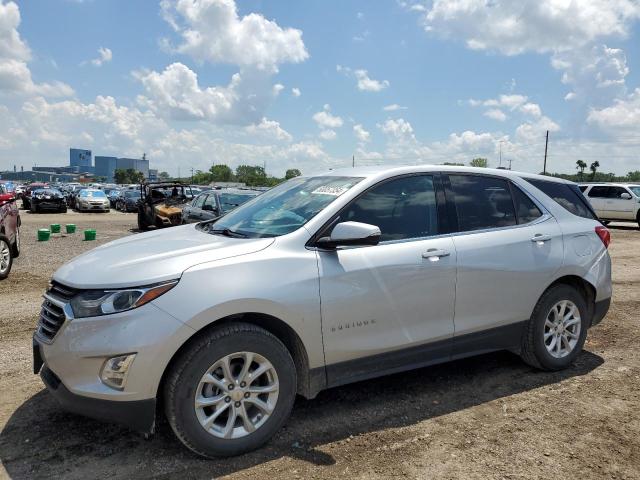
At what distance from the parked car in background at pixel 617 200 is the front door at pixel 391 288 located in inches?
783

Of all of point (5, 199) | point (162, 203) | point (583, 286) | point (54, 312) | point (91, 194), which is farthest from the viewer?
point (91, 194)

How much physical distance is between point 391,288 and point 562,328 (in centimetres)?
198

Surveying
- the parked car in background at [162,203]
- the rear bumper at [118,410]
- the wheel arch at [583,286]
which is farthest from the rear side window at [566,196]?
the parked car in background at [162,203]

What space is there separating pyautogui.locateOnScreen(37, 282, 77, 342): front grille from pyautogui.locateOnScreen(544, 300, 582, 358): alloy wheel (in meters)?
3.71

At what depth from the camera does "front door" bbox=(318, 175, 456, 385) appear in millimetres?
3408

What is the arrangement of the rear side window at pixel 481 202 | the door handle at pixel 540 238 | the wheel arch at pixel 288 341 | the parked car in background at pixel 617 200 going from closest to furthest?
the wheel arch at pixel 288 341
the rear side window at pixel 481 202
the door handle at pixel 540 238
the parked car in background at pixel 617 200

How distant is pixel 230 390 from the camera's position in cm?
309

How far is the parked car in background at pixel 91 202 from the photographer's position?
32.6 meters

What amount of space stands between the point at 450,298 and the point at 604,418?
137 cm

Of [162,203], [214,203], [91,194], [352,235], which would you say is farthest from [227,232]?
[91,194]

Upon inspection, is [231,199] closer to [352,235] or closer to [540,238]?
[540,238]

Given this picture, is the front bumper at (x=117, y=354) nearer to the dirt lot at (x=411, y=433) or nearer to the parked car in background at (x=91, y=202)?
the dirt lot at (x=411, y=433)

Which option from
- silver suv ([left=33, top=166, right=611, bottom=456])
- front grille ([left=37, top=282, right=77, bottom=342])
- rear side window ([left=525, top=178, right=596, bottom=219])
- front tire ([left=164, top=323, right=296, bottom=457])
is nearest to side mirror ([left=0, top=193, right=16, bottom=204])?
silver suv ([left=33, top=166, right=611, bottom=456])

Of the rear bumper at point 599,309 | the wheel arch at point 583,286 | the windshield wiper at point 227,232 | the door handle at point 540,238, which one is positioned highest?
the windshield wiper at point 227,232
